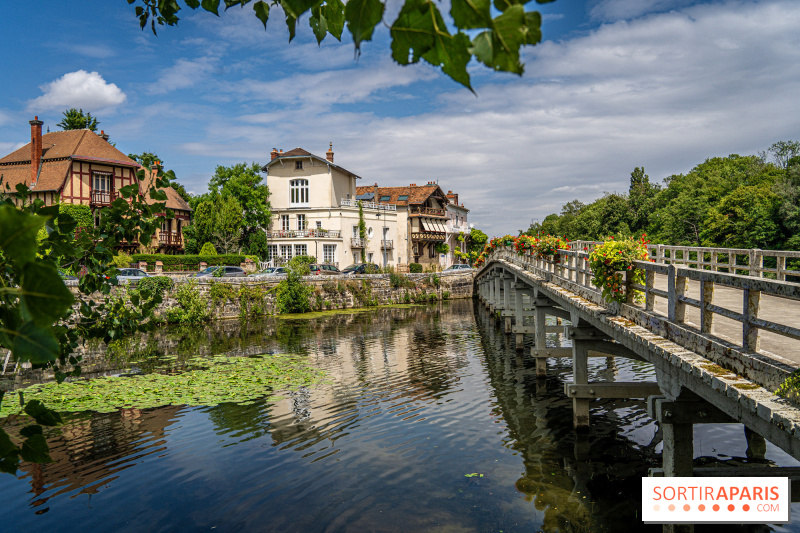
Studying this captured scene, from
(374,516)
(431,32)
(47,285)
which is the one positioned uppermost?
(431,32)

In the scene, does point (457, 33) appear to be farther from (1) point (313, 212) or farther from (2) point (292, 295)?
(1) point (313, 212)

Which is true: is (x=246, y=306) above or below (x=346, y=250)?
below

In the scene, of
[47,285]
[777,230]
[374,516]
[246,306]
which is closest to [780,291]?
[47,285]

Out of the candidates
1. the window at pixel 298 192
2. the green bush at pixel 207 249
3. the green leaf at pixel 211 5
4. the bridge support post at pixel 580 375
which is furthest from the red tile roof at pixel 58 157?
the green leaf at pixel 211 5

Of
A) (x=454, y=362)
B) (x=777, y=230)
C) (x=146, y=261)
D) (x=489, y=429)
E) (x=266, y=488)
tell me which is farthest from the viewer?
(x=146, y=261)

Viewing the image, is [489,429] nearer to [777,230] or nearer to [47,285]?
[47,285]

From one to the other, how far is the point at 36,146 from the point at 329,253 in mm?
26497

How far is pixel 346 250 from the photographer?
56500 millimetres

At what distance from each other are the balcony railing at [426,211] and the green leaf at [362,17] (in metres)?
66.2

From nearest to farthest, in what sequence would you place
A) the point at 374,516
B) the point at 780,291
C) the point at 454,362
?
the point at 780,291 → the point at 374,516 → the point at 454,362

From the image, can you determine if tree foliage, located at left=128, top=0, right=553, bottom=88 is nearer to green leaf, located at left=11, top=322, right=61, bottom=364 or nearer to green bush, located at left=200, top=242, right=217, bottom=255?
green leaf, located at left=11, top=322, right=61, bottom=364

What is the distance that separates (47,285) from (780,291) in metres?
5.93

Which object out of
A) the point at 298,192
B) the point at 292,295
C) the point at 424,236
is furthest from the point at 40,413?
the point at 424,236

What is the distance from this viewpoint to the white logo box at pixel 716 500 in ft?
22.0
